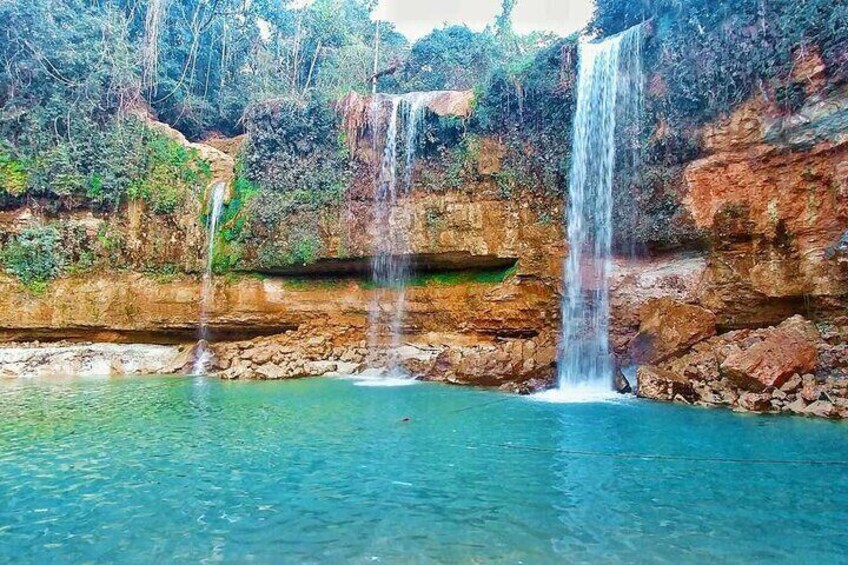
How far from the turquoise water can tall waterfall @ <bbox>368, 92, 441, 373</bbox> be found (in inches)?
267

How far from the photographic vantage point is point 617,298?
13.1 m

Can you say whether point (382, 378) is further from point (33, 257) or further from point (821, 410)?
point (33, 257)

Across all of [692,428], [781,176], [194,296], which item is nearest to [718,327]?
[781,176]

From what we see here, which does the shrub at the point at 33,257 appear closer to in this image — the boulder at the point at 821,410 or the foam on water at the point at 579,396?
the foam on water at the point at 579,396

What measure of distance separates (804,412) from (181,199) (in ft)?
52.6

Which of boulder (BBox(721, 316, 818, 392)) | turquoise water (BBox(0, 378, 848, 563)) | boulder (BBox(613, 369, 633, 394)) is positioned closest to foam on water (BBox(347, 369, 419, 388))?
turquoise water (BBox(0, 378, 848, 563))

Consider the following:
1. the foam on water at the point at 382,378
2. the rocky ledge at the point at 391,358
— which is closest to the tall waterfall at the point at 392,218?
the rocky ledge at the point at 391,358

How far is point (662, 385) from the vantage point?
10.0 m

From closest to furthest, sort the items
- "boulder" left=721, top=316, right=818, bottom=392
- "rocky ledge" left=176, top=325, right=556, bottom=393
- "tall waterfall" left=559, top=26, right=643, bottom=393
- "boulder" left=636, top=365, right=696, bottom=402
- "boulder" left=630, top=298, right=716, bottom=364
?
"boulder" left=721, top=316, right=818, bottom=392, "boulder" left=636, top=365, right=696, bottom=402, "boulder" left=630, top=298, right=716, bottom=364, "rocky ledge" left=176, top=325, right=556, bottom=393, "tall waterfall" left=559, top=26, right=643, bottom=393

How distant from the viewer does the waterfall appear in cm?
1549

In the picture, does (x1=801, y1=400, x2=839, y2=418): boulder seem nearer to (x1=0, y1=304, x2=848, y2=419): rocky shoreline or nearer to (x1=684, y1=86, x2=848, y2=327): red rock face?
(x1=0, y1=304, x2=848, y2=419): rocky shoreline

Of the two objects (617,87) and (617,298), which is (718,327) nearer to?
(617,298)

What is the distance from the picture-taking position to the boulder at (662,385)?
9.79 meters

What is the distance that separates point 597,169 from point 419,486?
10.5 metres
